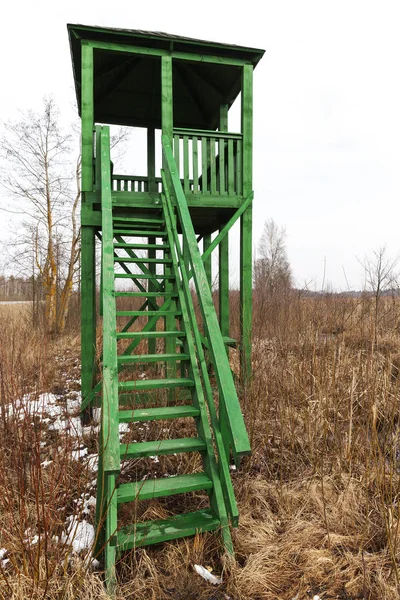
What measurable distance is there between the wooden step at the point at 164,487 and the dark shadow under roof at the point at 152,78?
223 inches

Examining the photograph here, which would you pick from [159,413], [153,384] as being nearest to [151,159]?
[153,384]

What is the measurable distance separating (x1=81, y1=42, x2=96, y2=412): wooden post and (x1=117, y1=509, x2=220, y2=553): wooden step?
2642 millimetres

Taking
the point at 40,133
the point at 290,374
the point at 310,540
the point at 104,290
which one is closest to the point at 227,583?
the point at 310,540

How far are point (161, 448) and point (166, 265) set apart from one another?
271cm

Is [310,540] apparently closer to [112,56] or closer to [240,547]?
[240,547]

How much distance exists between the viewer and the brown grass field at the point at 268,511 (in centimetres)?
208

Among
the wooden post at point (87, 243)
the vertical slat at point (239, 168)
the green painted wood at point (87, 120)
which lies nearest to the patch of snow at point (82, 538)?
the wooden post at point (87, 243)

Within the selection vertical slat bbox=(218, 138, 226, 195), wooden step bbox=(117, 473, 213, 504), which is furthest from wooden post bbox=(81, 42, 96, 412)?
wooden step bbox=(117, 473, 213, 504)

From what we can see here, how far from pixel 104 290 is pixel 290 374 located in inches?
106

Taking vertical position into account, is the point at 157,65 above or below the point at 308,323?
above

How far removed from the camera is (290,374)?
451 cm

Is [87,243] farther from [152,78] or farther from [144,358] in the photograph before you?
[152,78]

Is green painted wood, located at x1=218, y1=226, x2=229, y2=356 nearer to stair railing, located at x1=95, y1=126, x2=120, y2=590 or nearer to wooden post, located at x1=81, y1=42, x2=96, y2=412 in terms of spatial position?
wooden post, located at x1=81, y1=42, x2=96, y2=412

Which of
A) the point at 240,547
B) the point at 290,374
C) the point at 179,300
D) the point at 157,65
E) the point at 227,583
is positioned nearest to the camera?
the point at 227,583
